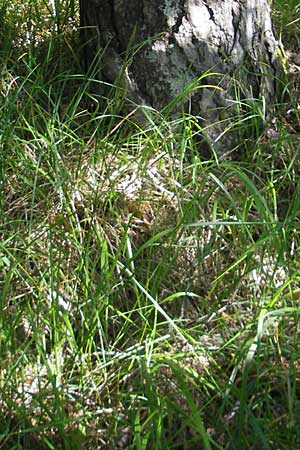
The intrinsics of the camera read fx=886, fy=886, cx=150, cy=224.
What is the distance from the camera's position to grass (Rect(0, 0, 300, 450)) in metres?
2.07

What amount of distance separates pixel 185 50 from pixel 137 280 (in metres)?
0.88

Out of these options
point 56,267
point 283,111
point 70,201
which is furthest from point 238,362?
point 283,111

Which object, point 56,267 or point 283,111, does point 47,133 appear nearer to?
point 56,267

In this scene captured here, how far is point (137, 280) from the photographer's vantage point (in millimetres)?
2432

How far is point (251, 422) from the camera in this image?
1.99 m

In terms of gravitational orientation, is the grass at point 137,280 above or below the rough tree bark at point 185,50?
below

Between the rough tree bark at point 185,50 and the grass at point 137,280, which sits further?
the rough tree bark at point 185,50

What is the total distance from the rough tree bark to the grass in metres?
0.11

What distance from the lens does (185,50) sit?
2.91m

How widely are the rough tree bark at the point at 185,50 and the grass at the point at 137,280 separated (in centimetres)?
11

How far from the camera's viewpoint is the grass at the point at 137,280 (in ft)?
6.81

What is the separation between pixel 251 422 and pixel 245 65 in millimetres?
1408

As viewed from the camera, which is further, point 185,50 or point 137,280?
point 185,50

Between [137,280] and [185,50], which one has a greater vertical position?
[185,50]
